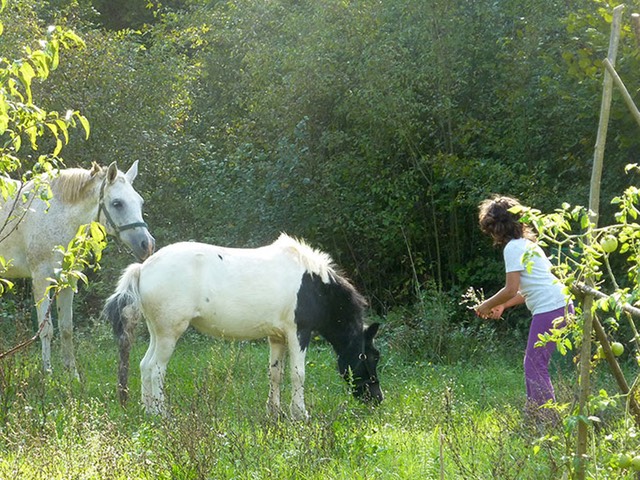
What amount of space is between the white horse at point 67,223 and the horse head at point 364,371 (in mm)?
2357

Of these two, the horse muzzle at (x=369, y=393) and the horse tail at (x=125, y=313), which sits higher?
the horse tail at (x=125, y=313)

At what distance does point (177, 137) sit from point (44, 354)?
7198 millimetres

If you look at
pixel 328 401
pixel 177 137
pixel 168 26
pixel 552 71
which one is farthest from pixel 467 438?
pixel 168 26

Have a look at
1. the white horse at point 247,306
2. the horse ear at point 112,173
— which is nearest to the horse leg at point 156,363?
the white horse at point 247,306

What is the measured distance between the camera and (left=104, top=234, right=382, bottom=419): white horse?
7.99 m

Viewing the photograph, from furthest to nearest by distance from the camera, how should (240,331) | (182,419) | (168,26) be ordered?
(168,26)
(240,331)
(182,419)

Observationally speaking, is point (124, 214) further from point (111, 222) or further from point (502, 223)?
point (502, 223)

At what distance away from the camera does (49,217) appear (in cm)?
984

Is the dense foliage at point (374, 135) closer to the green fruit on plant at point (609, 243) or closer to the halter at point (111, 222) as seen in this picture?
the halter at point (111, 222)

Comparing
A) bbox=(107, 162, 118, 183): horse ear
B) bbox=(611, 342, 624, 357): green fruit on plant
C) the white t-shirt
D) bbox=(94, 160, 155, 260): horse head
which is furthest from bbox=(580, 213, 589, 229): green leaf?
bbox=(107, 162, 118, 183): horse ear

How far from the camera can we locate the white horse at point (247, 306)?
799 centimetres

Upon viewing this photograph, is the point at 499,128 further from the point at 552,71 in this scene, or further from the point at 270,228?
the point at 270,228

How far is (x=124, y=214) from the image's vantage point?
9.57 m

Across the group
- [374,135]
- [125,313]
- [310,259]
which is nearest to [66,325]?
[125,313]
